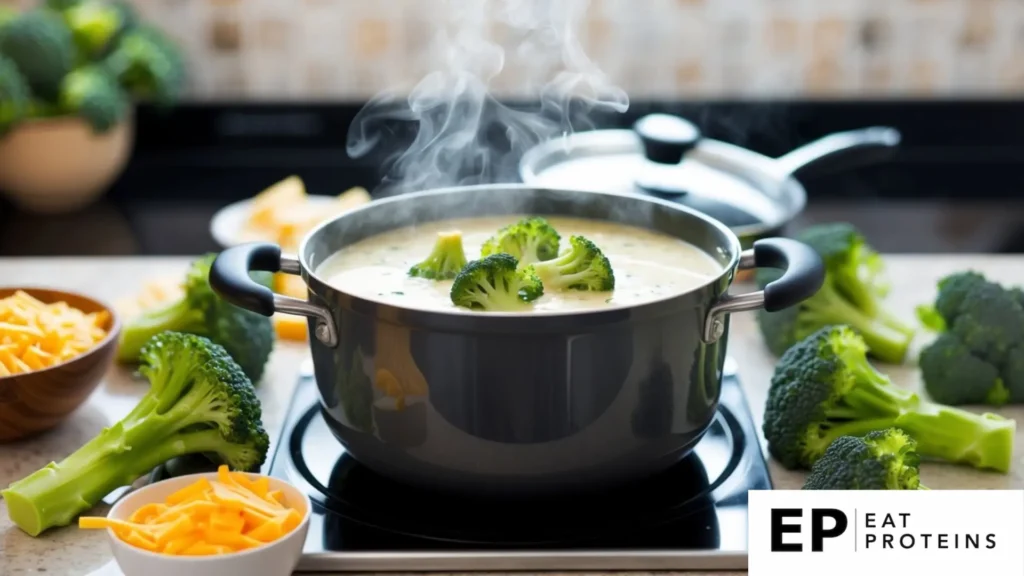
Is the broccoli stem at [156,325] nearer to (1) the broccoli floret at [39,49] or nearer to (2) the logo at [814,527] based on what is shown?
(2) the logo at [814,527]

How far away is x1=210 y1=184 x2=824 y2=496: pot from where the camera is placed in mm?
1084

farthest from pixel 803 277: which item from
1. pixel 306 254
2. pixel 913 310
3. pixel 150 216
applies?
pixel 150 216

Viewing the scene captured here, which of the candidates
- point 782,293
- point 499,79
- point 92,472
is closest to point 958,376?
point 782,293

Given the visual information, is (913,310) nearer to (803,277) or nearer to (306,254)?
(803,277)

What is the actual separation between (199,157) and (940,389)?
173 cm

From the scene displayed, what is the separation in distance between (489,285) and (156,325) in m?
0.56

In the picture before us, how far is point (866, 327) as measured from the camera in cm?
158

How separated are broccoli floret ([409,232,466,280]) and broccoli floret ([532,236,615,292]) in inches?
3.5

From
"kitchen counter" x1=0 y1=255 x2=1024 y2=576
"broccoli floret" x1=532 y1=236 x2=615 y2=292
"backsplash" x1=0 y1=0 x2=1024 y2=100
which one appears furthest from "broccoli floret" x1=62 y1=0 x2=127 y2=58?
"broccoli floret" x1=532 y1=236 x2=615 y2=292

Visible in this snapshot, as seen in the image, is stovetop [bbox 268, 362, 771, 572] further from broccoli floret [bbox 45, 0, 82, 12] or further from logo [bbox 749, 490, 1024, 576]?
broccoli floret [bbox 45, 0, 82, 12]

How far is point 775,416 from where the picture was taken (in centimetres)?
131

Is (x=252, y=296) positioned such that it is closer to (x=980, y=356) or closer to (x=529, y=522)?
(x=529, y=522)

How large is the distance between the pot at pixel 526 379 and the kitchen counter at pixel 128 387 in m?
0.15

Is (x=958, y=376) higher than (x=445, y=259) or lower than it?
lower
